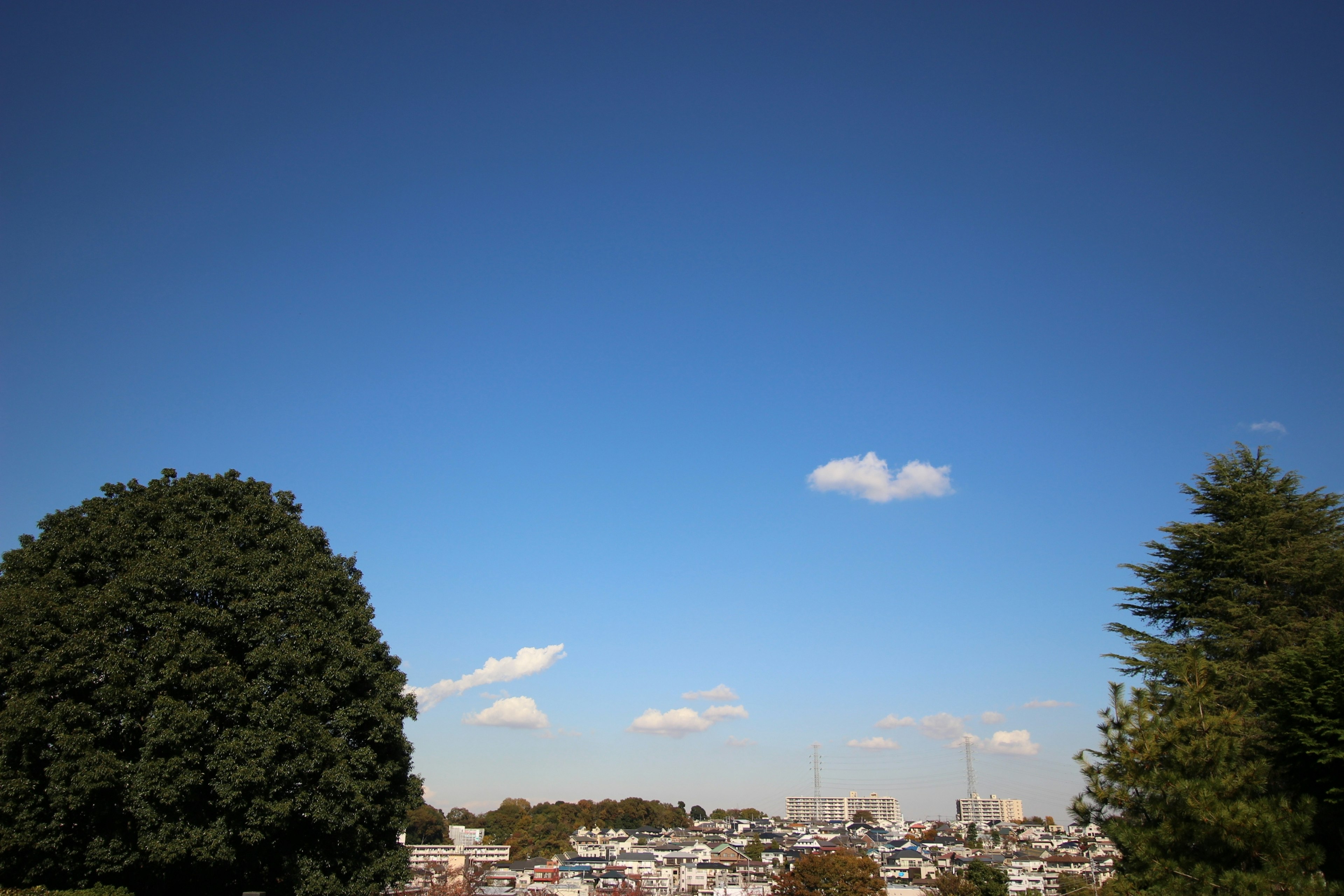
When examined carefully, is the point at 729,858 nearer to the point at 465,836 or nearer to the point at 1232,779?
the point at 465,836

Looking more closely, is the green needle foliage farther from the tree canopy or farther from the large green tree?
the tree canopy

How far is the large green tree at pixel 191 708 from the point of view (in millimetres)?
12656

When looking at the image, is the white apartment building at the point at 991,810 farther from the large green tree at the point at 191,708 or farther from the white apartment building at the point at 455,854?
the large green tree at the point at 191,708

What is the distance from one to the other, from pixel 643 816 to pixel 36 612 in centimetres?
9861

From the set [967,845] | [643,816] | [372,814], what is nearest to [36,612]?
[372,814]

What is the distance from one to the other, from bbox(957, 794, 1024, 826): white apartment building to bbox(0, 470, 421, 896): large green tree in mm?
157222

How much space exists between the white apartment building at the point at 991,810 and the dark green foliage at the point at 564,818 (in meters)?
71.0

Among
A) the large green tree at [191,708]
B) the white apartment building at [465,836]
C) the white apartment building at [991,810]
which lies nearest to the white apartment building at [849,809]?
the white apartment building at [991,810]

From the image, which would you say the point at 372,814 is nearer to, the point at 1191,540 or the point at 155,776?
the point at 155,776

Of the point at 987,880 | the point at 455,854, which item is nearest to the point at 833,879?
the point at 987,880

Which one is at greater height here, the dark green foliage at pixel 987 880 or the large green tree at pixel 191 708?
the large green tree at pixel 191 708

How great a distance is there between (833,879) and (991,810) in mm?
140729

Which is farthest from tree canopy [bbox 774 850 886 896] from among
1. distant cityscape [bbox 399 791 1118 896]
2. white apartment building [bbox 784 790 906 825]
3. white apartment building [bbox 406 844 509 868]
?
white apartment building [bbox 784 790 906 825]

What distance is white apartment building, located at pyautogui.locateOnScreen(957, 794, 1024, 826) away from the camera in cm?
15188
